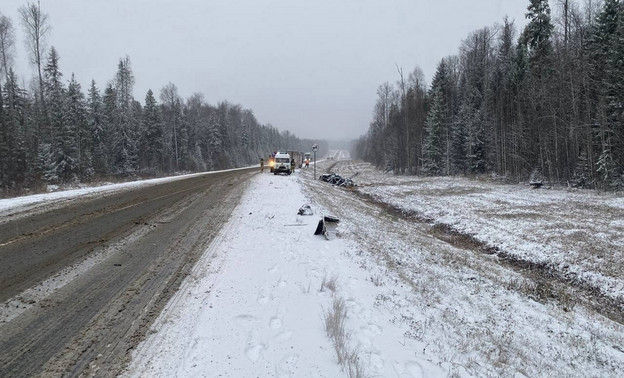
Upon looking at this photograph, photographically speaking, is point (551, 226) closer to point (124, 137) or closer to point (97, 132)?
point (124, 137)

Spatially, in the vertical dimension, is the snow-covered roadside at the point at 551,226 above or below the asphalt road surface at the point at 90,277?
below

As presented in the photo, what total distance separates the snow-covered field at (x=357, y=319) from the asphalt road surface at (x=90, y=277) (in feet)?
1.54

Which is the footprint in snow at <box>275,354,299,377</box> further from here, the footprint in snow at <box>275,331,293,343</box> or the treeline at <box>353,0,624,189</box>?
Answer: the treeline at <box>353,0,624,189</box>

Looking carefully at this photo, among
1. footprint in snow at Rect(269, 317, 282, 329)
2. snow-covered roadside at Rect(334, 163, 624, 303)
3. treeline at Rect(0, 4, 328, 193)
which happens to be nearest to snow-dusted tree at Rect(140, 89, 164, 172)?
treeline at Rect(0, 4, 328, 193)

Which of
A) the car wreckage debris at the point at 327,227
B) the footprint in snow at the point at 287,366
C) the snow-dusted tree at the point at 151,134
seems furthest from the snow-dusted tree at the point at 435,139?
the footprint in snow at the point at 287,366

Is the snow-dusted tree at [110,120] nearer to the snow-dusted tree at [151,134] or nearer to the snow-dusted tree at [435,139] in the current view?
the snow-dusted tree at [151,134]

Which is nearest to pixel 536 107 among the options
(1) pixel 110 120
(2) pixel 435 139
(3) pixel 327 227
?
(2) pixel 435 139

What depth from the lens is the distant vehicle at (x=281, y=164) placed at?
36253 mm

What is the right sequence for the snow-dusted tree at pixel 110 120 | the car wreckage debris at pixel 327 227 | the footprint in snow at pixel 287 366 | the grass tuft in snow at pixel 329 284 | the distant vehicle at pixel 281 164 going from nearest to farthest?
the footprint in snow at pixel 287 366
the grass tuft in snow at pixel 329 284
the car wreckage debris at pixel 327 227
the distant vehicle at pixel 281 164
the snow-dusted tree at pixel 110 120

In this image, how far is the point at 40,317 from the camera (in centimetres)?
477

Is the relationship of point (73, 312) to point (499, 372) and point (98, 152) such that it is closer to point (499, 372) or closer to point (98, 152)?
point (499, 372)

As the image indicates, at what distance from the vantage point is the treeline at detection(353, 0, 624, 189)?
28.0 m

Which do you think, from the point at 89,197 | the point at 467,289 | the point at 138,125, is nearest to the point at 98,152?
the point at 138,125

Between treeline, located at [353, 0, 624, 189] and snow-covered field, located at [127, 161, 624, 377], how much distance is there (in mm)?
24146
